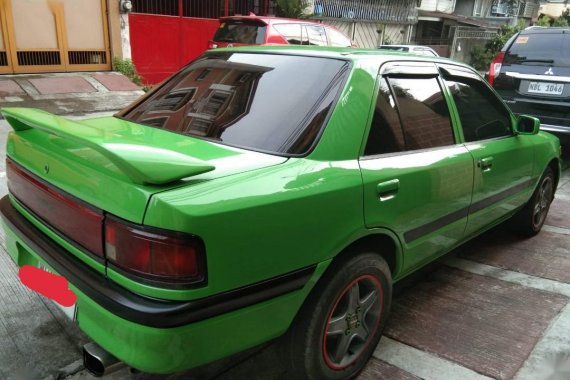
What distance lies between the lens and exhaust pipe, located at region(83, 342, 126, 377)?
6.01ft

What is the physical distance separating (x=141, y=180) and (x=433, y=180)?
5.56 ft

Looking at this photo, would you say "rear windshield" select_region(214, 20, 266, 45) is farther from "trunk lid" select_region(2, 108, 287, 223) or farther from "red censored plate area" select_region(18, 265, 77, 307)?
"red censored plate area" select_region(18, 265, 77, 307)

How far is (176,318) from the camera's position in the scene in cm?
167

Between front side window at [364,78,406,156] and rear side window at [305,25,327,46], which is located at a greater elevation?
rear side window at [305,25,327,46]

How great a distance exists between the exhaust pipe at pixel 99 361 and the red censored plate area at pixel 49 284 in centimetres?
22

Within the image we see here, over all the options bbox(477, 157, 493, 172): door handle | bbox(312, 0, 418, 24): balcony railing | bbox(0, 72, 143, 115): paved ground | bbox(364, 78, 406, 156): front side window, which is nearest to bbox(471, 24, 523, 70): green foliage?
bbox(312, 0, 418, 24): balcony railing

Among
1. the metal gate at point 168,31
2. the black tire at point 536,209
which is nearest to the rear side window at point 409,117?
the black tire at point 536,209

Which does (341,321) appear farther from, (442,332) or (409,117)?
(409,117)

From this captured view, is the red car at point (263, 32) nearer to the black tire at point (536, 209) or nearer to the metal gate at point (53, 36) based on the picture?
the metal gate at point (53, 36)

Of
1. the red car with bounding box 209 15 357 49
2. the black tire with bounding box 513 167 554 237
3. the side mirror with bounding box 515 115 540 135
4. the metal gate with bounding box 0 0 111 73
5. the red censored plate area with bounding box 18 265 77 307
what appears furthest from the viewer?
the red car with bounding box 209 15 357 49

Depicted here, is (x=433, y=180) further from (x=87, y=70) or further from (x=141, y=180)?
(x=87, y=70)

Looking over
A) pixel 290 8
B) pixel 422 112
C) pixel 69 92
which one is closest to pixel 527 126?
pixel 422 112

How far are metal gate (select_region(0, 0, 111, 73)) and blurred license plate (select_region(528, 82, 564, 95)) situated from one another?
28.6 feet

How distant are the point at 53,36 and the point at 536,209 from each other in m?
9.59
